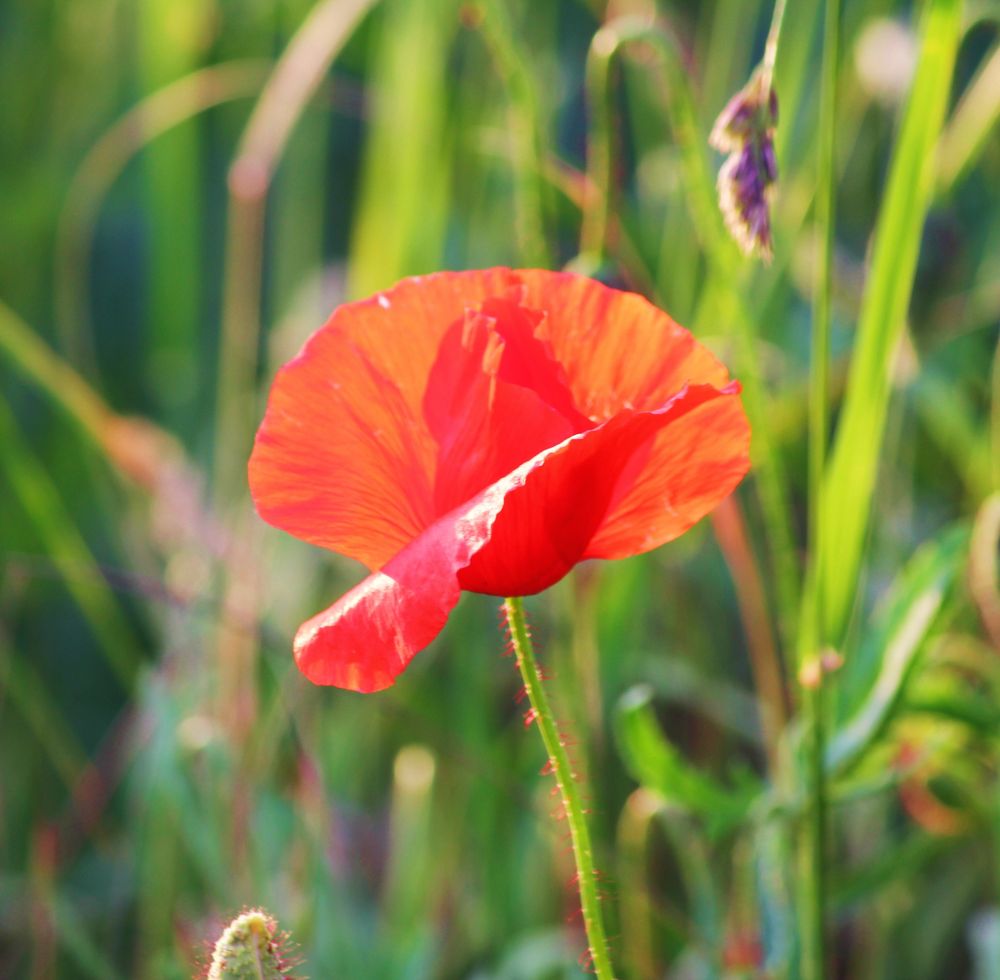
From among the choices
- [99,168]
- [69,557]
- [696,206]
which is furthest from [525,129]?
[99,168]

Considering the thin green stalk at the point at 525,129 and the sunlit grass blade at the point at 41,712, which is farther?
the sunlit grass blade at the point at 41,712

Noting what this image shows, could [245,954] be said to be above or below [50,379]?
below

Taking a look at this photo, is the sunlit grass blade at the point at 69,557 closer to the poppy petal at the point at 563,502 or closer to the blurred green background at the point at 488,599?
the blurred green background at the point at 488,599

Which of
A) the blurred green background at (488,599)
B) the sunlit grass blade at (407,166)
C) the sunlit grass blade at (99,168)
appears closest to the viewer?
the blurred green background at (488,599)

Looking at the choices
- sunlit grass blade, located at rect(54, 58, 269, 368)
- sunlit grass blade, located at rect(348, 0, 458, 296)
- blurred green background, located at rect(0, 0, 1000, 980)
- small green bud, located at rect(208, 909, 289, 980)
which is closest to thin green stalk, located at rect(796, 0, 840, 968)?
blurred green background, located at rect(0, 0, 1000, 980)

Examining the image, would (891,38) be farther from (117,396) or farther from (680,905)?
(117,396)

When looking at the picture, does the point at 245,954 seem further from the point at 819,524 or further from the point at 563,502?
the point at 819,524

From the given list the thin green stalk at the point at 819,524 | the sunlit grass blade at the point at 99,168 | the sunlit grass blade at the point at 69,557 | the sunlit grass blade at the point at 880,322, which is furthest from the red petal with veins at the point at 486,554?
the sunlit grass blade at the point at 99,168
